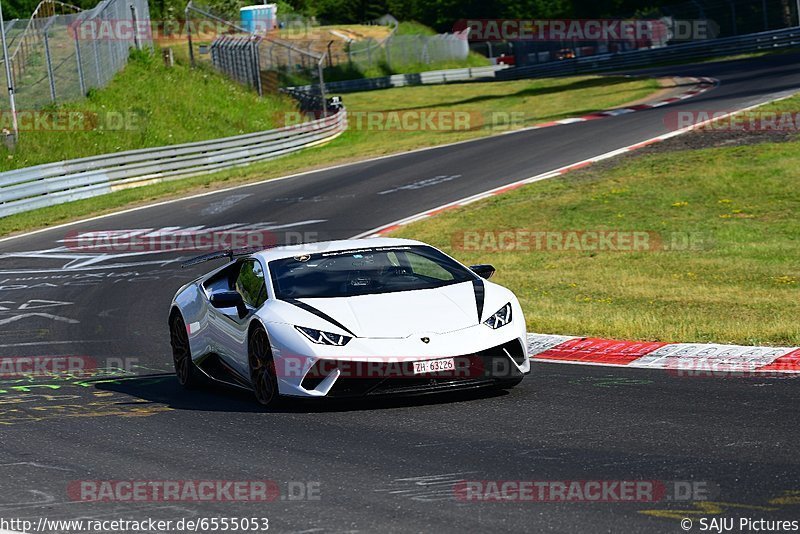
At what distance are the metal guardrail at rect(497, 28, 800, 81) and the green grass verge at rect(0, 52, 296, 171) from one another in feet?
57.4

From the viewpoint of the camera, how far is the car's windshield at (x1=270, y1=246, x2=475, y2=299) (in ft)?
31.6

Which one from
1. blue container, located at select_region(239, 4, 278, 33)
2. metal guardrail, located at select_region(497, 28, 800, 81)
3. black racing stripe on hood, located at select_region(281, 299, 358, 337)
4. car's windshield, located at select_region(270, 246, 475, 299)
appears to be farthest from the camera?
blue container, located at select_region(239, 4, 278, 33)

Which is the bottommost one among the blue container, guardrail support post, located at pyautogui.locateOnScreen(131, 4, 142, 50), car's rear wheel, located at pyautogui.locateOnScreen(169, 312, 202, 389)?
car's rear wheel, located at pyautogui.locateOnScreen(169, 312, 202, 389)

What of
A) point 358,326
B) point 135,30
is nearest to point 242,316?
point 358,326

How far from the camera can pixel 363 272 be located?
32.7 feet

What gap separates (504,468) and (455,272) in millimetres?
3472

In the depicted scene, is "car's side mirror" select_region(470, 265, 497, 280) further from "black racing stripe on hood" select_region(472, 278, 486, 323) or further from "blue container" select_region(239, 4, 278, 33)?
"blue container" select_region(239, 4, 278, 33)

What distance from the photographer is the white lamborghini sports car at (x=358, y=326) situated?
8703 millimetres

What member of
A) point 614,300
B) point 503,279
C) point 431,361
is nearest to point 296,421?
point 431,361

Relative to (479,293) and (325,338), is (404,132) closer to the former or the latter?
(479,293)

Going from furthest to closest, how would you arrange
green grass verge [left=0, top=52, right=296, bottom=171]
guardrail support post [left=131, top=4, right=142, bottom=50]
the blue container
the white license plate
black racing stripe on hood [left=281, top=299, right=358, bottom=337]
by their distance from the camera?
the blue container < guardrail support post [left=131, top=4, right=142, bottom=50] < green grass verge [left=0, top=52, right=296, bottom=171] < black racing stripe on hood [left=281, top=299, right=358, bottom=337] < the white license plate

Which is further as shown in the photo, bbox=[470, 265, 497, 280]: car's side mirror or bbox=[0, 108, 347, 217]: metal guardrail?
bbox=[0, 108, 347, 217]: metal guardrail

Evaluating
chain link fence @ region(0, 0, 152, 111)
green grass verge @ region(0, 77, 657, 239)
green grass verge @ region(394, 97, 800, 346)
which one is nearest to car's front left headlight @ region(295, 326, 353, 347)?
green grass verge @ region(394, 97, 800, 346)

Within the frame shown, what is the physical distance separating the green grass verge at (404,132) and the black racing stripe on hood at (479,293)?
17.9 metres
